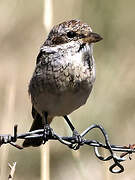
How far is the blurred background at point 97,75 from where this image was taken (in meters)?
7.27

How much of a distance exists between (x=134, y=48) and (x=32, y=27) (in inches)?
53.3

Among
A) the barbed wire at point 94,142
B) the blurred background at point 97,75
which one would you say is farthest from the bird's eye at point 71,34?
the blurred background at point 97,75

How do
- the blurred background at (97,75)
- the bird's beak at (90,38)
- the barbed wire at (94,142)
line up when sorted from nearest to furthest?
1. the barbed wire at (94,142)
2. the bird's beak at (90,38)
3. the blurred background at (97,75)

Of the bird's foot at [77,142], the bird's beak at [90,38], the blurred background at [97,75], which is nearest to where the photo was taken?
the bird's foot at [77,142]

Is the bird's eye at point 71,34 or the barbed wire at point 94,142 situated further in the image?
the bird's eye at point 71,34

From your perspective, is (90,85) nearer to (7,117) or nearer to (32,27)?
(7,117)

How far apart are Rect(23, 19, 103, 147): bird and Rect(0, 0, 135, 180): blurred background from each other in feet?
4.95

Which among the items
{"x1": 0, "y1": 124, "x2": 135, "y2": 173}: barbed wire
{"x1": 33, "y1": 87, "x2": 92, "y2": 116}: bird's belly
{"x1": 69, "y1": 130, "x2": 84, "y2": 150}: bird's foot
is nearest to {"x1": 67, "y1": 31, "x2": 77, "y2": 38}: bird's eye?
{"x1": 33, "y1": 87, "x2": 92, "y2": 116}: bird's belly

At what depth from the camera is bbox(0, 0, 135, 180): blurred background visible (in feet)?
23.9

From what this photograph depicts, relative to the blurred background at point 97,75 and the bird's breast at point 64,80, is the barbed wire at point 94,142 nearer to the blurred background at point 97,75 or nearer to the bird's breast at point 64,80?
the bird's breast at point 64,80

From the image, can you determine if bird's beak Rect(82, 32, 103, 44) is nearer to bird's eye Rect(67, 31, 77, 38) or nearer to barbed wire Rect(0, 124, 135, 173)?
bird's eye Rect(67, 31, 77, 38)

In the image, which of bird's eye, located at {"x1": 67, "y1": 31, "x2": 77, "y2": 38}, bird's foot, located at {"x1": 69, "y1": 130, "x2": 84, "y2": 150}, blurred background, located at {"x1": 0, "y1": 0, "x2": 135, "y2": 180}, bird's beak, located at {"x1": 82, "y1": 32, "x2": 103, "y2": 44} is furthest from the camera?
blurred background, located at {"x1": 0, "y1": 0, "x2": 135, "y2": 180}

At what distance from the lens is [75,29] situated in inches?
202

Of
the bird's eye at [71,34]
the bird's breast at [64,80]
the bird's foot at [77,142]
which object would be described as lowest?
the bird's foot at [77,142]
